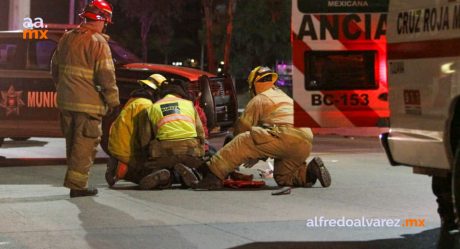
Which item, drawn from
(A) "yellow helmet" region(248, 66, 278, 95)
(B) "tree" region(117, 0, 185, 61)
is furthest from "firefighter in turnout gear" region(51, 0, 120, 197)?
(B) "tree" region(117, 0, 185, 61)

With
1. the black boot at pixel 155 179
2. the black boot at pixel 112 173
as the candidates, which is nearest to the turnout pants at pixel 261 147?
the black boot at pixel 155 179

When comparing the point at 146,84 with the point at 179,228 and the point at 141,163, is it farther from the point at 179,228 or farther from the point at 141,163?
the point at 179,228

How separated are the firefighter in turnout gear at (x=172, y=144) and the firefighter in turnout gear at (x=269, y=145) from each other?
0.77 ft

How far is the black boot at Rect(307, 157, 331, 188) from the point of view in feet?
30.7

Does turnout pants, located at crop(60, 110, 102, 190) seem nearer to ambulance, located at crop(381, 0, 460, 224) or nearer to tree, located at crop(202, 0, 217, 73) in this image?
ambulance, located at crop(381, 0, 460, 224)

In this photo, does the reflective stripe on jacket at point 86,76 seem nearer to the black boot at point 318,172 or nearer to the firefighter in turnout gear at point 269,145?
the firefighter in turnout gear at point 269,145

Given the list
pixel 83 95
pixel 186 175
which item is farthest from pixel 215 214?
pixel 83 95

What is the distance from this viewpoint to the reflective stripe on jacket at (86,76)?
335 inches

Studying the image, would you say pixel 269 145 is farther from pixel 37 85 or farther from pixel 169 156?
pixel 37 85

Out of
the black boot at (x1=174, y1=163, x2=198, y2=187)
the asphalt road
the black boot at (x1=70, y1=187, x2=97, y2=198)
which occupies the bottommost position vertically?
the asphalt road

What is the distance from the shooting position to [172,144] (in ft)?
30.6

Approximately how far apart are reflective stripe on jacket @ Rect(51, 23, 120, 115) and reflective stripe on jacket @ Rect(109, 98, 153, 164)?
1005 millimetres

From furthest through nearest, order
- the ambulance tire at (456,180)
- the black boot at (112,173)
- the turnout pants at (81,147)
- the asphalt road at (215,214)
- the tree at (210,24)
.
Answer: the tree at (210,24)
the black boot at (112,173)
the turnout pants at (81,147)
the asphalt road at (215,214)
the ambulance tire at (456,180)

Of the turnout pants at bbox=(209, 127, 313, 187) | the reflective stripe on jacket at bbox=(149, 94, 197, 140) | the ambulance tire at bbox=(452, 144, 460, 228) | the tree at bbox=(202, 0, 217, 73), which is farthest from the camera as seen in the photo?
the tree at bbox=(202, 0, 217, 73)
